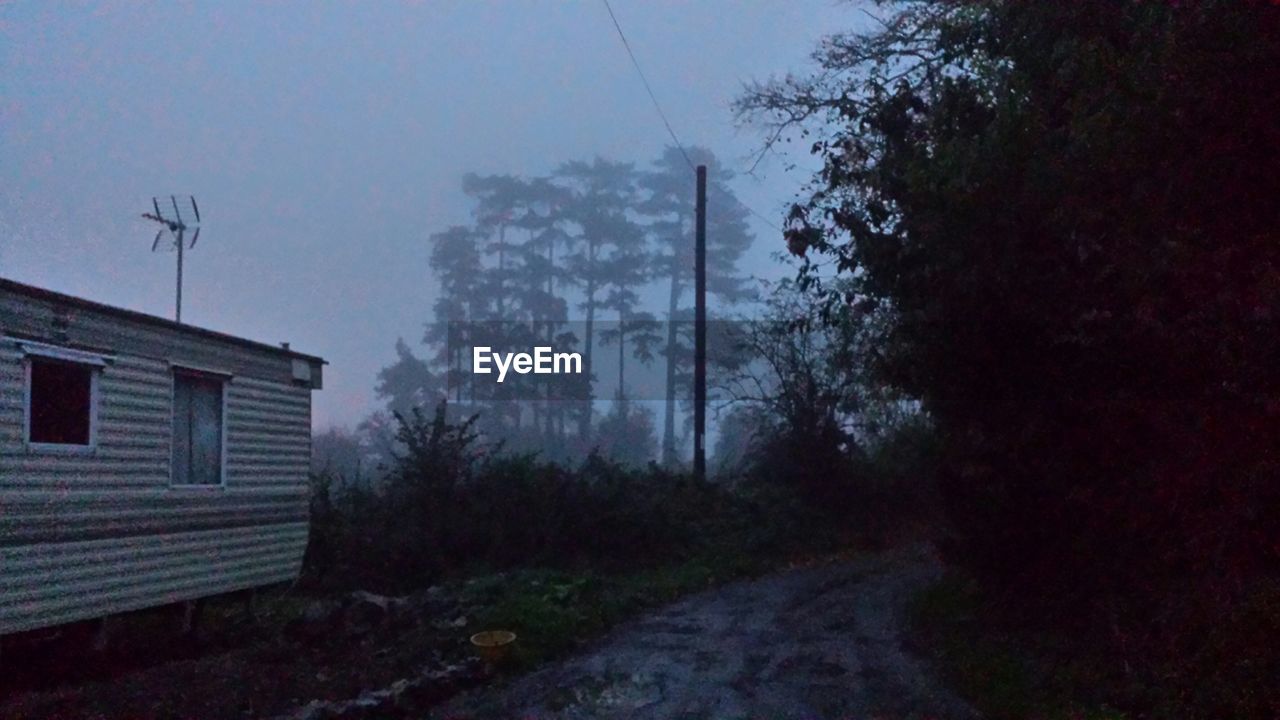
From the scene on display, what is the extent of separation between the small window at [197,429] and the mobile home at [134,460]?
19mm

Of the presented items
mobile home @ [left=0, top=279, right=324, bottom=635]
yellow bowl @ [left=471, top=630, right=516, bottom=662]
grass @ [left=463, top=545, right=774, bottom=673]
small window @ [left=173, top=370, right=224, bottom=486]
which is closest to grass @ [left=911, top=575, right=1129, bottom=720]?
grass @ [left=463, top=545, right=774, bottom=673]

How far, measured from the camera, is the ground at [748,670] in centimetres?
980

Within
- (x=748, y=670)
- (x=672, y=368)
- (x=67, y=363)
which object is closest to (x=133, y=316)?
(x=67, y=363)

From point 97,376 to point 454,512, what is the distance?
8.37m

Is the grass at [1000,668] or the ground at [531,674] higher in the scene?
the grass at [1000,668]

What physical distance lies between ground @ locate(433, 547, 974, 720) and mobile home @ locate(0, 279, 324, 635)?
4203 millimetres

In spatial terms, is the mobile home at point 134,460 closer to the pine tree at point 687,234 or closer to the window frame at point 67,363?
the window frame at point 67,363

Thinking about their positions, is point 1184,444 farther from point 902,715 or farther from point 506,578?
point 506,578

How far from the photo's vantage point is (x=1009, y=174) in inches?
439

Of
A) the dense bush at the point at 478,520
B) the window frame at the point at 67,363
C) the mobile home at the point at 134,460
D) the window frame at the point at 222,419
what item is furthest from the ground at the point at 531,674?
the dense bush at the point at 478,520

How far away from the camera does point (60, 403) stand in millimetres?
12211

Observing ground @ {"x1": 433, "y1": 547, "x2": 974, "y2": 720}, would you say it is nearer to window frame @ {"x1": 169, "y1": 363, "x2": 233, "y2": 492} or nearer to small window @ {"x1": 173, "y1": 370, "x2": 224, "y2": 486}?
window frame @ {"x1": 169, "y1": 363, "x2": 233, "y2": 492}

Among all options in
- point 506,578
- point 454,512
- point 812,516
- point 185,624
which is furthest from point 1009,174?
point 812,516

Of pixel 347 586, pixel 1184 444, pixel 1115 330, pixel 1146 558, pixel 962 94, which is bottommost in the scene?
pixel 347 586
